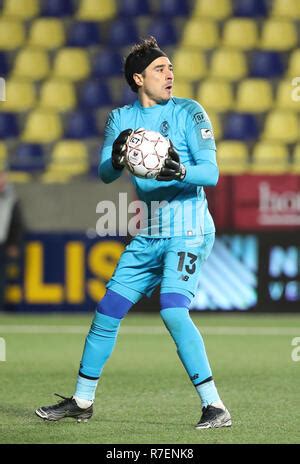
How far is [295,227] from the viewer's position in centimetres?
1173

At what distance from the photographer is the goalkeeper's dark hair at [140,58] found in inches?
236

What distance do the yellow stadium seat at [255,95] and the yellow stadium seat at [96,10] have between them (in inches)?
90.1

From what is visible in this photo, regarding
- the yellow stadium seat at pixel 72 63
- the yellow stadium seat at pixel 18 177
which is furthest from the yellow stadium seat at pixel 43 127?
the yellow stadium seat at pixel 18 177

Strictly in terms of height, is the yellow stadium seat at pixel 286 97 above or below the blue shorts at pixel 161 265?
above

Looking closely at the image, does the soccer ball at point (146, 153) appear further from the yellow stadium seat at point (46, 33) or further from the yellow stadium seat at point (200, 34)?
the yellow stadium seat at point (46, 33)

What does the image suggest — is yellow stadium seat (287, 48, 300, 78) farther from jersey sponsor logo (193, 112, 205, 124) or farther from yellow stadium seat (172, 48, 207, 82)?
jersey sponsor logo (193, 112, 205, 124)

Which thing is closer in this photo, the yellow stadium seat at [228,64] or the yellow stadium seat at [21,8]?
the yellow stadium seat at [228,64]

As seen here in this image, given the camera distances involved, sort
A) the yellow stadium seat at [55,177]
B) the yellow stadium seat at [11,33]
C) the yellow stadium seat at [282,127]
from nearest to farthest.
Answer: the yellow stadium seat at [55,177]
the yellow stadium seat at [282,127]
the yellow stadium seat at [11,33]

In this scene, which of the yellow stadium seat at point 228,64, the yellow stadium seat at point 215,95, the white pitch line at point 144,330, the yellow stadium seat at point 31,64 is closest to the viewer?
the white pitch line at point 144,330

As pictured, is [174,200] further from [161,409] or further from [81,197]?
[81,197]

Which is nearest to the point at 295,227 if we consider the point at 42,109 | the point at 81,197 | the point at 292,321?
the point at 292,321

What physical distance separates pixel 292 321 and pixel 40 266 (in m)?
2.74
